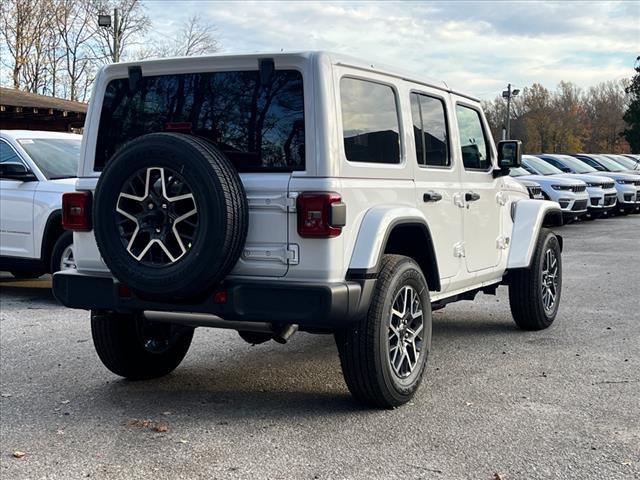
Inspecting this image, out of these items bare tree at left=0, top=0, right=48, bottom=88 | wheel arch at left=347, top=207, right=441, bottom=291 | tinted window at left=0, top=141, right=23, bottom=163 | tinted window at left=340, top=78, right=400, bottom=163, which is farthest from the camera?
bare tree at left=0, top=0, right=48, bottom=88

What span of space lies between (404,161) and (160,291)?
176cm

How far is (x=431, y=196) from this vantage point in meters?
5.40

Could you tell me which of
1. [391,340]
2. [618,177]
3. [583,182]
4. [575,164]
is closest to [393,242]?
[391,340]

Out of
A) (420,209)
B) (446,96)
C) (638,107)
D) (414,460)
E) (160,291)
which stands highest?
(638,107)

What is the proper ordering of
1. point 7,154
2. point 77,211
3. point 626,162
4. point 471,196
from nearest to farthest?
point 77,211
point 471,196
point 7,154
point 626,162

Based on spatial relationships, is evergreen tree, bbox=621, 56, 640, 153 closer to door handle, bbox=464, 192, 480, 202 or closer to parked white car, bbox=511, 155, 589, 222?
parked white car, bbox=511, 155, 589, 222

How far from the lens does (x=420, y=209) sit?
5281 mm

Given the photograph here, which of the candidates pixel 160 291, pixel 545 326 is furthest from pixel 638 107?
pixel 160 291

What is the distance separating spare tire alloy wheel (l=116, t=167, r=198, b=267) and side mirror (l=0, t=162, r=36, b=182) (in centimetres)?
505

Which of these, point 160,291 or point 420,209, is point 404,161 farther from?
point 160,291

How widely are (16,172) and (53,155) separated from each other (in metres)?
0.56

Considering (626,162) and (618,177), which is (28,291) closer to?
(618,177)

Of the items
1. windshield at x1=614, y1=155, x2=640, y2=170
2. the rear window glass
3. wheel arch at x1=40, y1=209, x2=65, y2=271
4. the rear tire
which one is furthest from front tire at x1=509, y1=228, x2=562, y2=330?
windshield at x1=614, y1=155, x2=640, y2=170

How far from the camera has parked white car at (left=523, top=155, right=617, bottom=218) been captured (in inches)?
795
